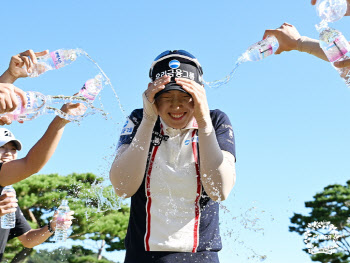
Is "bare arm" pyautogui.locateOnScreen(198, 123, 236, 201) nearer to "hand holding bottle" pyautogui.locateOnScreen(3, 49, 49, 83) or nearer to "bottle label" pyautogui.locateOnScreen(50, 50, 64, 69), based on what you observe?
"hand holding bottle" pyautogui.locateOnScreen(3, 49, 49, 83)

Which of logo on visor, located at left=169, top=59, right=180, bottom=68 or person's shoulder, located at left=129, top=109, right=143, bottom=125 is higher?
logo on visor, located at left=169, top=59, right=180, bottom=68

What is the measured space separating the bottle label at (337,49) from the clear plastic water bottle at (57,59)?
8.85 feet

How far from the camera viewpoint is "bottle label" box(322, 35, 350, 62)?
3354mm

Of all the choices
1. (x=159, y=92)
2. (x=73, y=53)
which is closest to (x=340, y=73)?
(x=159, y=92)

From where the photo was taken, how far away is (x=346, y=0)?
3.72 metres

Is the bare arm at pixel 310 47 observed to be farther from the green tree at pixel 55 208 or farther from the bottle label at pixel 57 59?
the green tree at pixel 55 208

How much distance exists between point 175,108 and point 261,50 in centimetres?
163

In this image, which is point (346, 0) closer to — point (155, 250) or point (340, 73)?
point (340, 73)

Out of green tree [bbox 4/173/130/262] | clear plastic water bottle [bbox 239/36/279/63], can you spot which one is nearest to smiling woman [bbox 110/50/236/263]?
clear plastic water bottle [bbox 239/36/279/63]

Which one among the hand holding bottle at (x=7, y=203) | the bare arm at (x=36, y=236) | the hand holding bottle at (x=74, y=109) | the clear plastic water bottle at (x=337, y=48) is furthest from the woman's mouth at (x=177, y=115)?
the bare arm at (x=36, y=236)

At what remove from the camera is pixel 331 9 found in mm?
3818

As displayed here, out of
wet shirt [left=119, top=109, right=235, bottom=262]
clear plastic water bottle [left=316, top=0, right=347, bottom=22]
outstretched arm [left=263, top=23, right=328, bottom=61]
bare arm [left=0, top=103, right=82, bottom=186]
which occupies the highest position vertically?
clear plastic water bottle [left=316, top=0, right=347, bottom=22]

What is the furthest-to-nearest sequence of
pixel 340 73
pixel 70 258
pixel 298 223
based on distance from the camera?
pixel 298 223
pixel 70 258
pixel 340 73

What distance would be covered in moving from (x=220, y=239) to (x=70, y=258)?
69.5 feet
